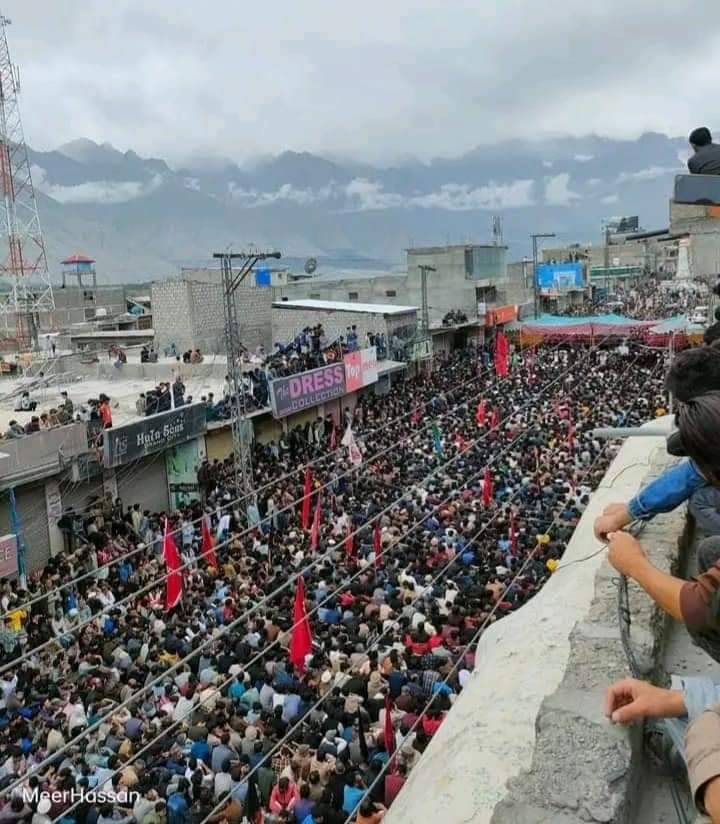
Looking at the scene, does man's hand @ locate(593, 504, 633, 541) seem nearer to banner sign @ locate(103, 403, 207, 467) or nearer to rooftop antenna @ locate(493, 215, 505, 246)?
banner sign @ locate(103, 403, 207, 467)

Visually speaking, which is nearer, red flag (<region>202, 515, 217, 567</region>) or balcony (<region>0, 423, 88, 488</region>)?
red flag (<region>202, 515, 217, 567</region>)

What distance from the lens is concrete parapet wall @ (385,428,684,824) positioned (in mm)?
2838

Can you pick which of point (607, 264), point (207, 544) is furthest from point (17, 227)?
point (607, 264)

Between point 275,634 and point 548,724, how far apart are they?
7.79m

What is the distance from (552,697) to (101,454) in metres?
15.5

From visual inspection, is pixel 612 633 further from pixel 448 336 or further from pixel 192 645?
pixel 448 336

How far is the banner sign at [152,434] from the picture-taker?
17.4 m

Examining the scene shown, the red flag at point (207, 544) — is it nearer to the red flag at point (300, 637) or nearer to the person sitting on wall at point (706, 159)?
the red flag at point (300, 637)

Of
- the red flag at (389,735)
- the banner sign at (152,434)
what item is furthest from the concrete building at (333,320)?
the red flag at (389,735)

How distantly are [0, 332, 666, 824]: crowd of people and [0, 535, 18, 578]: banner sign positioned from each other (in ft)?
1.24

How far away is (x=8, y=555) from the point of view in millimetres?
Result: 13930

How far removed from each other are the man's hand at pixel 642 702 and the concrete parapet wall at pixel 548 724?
307mm

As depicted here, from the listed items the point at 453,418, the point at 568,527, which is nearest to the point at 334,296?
the point at 453,418

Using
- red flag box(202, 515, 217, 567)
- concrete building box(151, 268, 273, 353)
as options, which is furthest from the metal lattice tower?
red flag box(202, 515, 217, 567)
